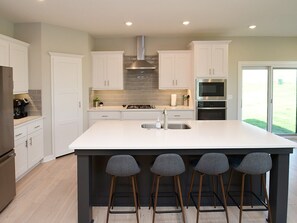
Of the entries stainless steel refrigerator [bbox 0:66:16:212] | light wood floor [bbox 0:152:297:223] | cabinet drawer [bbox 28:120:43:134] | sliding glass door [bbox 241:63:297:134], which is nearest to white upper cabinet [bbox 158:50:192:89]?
sliding glass door [bbox 241:63:297:134]

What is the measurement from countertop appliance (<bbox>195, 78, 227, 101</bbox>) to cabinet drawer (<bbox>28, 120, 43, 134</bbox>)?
10.6 feet

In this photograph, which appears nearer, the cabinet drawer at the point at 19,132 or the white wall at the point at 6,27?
the cabinet drawer at the point at 19,132

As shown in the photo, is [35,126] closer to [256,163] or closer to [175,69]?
[175,69]

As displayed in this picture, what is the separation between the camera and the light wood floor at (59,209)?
3.10 metres

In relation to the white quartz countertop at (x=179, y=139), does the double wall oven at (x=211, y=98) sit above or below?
above

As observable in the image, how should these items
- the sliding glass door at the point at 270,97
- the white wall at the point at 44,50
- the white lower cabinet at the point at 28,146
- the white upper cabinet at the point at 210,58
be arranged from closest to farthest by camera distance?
the white lower cabinet at the point at 28,146
the white wall at the point at 44,50
the white upper cabinet at the point at 210,58
the sliding glass door at the point at 270,97

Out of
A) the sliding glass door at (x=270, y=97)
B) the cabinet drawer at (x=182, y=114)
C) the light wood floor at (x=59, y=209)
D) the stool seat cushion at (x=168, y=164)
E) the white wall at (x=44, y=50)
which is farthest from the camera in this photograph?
the sliding glass door at (x=270, y=97)

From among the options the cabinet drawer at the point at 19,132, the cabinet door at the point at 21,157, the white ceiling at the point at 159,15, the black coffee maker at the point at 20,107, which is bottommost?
the cabinet door at the point at 21,157

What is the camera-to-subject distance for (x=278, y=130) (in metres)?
7.27

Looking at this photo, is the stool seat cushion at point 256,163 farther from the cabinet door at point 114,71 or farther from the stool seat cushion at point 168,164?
the cabinet door at point 114,71

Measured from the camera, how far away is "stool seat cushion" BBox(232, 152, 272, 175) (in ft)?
9.00

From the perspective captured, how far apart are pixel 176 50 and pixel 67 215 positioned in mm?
4548

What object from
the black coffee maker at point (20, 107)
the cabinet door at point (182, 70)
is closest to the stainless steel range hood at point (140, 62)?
the cabinet door at point (182, 70)

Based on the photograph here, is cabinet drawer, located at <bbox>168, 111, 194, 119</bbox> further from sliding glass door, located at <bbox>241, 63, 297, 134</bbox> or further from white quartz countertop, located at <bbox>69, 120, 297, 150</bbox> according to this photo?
white quartz countertop, located at <bbox>69, 120, 297, 150</bbox>
